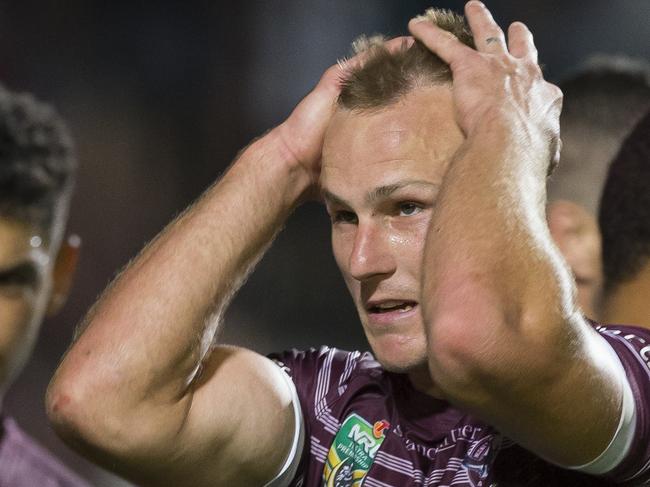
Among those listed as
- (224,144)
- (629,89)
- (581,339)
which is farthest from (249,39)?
(581,339)

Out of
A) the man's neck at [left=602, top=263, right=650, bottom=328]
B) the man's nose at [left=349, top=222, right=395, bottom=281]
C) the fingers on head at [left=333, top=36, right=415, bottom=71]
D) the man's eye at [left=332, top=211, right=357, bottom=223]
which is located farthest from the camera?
the man's neck at [left=602, top=263, right=650, bottom=328]

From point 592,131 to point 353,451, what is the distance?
1.31 m

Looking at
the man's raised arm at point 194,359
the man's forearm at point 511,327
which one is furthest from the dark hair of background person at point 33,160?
the man's forearm at point 511,327

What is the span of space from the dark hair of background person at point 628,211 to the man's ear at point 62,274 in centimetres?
138

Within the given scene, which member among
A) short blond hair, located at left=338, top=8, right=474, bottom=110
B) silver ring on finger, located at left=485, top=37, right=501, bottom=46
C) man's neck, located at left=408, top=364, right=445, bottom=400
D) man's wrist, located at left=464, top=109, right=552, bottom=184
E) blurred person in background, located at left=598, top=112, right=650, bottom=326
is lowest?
blurred person in background, located at left=598, top=112, right=650, bottom=326

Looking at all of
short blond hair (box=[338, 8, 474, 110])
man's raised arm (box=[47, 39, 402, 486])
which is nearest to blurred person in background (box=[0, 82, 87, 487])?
man's raised arm (box=[47, 39, 402, 486])

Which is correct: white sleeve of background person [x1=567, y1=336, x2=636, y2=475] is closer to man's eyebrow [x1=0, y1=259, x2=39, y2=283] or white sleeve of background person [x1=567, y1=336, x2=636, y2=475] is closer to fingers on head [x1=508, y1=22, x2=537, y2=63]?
fingers on head [x1=508, y1=22, x2=537, y2=63]

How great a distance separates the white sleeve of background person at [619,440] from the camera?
4.39 feet

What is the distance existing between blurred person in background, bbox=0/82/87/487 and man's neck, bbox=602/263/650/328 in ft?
4.29

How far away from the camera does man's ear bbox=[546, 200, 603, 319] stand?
97.0 inches

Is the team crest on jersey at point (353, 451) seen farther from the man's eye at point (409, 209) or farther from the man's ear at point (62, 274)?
the man's ear at point (62, 274)

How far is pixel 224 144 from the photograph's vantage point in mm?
3166

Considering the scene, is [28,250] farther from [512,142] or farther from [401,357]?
[512,142]

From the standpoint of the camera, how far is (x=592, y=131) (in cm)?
268
